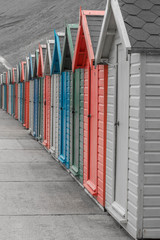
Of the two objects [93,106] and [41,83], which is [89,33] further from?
[41,83]

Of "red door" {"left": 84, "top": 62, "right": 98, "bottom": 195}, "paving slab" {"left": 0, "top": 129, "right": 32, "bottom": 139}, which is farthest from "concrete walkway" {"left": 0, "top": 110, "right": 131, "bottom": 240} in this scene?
"paving slab" {"left": 0, "top": 129, "right": 32, "bottom": 139}

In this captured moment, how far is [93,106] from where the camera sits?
9117mm

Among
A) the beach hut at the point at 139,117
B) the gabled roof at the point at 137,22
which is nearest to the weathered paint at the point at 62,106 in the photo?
the beach hut at the point at 139,117

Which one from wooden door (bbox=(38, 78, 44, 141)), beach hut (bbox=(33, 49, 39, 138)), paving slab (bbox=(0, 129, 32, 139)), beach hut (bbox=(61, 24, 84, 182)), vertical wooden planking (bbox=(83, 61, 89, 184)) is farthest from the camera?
paving slab (bbox=(0, 129, 32, 139))

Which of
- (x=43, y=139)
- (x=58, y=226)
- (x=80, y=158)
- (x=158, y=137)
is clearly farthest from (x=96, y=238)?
(x=43, y=139)

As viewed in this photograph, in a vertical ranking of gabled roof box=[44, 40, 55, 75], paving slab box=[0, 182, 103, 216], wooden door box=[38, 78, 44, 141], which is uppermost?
gabled roof box=[44, 40, 55, 75]

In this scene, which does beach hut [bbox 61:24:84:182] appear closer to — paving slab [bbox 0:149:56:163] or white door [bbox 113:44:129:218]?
paving slab [bbox 0:149:56:163]

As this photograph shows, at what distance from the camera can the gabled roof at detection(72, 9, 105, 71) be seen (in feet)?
28.9

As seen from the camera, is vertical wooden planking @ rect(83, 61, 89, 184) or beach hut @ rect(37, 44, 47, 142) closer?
vertical wooden planking @ rect(83, 61, 89, 184)

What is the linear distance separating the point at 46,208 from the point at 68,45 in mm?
5054

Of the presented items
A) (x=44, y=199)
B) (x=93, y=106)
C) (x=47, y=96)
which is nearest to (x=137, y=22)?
(x=93, y=106)

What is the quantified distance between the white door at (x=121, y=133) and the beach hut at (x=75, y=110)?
115 inches

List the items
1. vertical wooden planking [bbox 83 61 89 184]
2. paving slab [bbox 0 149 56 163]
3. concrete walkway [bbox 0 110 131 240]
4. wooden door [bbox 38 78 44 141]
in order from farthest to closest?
1. wooden door [bbox 38 78 44 141]
2. paving slab [bbox 0 149 56 163]
3. vertical wooden planking [bbox 83 61 89 184]
4. concrete walkway [bbox 0 110 131 240]

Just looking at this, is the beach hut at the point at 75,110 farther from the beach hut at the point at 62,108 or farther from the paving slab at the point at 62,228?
the paving slab at the point at 62,228
